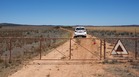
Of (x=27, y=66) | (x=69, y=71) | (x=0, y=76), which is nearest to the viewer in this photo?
(x=0, y=76)

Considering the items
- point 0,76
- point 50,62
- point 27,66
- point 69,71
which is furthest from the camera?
point 50,62

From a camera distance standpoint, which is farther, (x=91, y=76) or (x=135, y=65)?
(x=135, y=65)

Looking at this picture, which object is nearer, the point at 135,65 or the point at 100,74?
the point at 100,74

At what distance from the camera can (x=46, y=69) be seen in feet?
53.5

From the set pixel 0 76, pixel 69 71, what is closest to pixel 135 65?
pixel 69 71

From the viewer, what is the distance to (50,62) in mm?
19453

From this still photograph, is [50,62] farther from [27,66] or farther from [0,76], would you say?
[0,76]

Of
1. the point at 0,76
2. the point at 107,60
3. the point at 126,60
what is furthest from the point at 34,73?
the point at 126,60

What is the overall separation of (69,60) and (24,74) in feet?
20.7

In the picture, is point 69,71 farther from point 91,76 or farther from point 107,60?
point 107,60

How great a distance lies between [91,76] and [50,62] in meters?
5.73

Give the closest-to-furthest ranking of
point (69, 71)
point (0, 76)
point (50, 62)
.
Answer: point (0, 76), point (69, 71), point (50, 62)

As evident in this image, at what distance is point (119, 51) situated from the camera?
20031 millimetres

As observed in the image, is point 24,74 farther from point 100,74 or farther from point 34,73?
point 100,74
